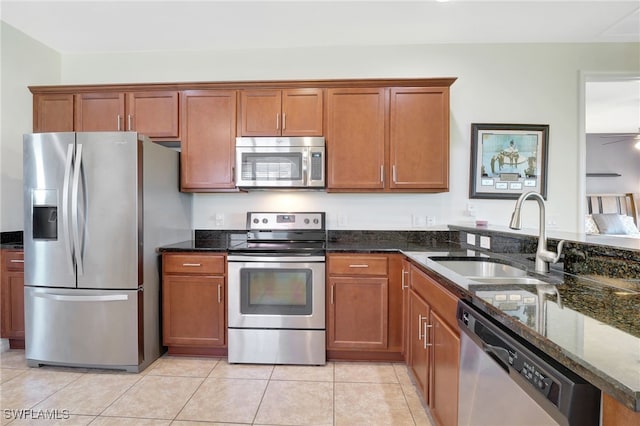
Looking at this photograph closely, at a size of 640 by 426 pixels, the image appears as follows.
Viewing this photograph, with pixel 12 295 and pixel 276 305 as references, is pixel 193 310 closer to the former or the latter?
pixel 276 305

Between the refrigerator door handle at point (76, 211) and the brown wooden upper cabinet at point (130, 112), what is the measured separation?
61 centimetres

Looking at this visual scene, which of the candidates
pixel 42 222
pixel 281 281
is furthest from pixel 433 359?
pixel 42 222

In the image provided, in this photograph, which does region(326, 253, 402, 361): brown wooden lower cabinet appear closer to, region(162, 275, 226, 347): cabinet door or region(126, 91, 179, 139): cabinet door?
region(162, 275, 226, 347): cabinet door

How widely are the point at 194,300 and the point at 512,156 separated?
10.2 ft

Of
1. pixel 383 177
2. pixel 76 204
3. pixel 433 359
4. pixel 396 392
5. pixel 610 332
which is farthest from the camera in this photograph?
pixel 383 177

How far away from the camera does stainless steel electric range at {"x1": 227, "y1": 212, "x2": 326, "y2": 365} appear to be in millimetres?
2408

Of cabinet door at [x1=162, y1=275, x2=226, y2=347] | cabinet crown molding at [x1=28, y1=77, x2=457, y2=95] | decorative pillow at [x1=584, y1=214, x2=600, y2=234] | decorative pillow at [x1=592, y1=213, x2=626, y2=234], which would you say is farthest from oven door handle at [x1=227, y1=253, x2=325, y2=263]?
decorative pillow at [x1=592, y1=213, x2=626, y2=234]

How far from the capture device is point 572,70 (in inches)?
116

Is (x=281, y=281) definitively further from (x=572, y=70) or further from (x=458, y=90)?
(x=572, y=70)

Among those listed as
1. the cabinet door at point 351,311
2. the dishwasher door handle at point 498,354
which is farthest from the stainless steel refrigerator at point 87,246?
the dishwasher door handle at point 498,354

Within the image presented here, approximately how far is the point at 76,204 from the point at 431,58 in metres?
3.26

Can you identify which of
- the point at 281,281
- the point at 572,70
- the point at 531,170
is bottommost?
the point at 281,281

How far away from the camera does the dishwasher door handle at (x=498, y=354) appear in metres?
0.92

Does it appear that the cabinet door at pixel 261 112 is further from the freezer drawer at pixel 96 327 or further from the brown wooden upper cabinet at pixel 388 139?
the freezer drawer at pixel 96 327
